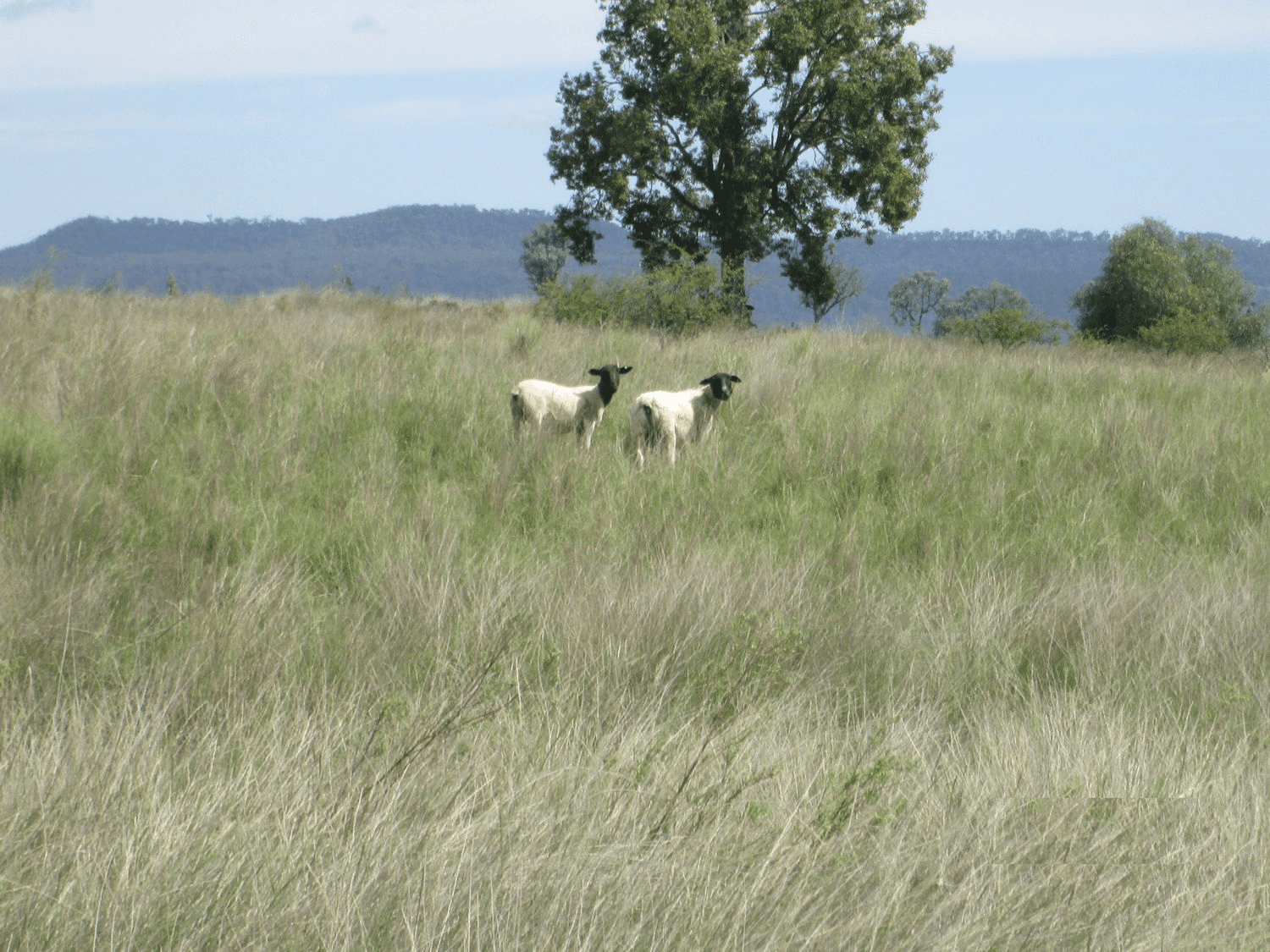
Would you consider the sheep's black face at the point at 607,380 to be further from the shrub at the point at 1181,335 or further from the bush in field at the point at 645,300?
the shrub at the point at 1181,335

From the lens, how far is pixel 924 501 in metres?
5.85

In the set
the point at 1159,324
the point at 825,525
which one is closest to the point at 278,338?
the point at 825,525

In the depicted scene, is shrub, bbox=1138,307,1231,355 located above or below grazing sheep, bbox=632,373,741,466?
below

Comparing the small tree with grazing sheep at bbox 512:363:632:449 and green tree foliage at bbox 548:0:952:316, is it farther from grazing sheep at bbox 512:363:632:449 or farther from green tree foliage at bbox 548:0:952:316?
grazing sheep at bbox 512:363:632:449

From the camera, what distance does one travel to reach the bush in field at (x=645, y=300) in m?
13.9

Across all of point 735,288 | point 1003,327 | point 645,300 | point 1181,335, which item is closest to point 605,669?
point 645,300

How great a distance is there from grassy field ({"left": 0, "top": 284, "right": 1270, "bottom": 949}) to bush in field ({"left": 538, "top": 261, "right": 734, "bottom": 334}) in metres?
6.25

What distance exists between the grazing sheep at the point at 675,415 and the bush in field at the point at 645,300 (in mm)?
6932

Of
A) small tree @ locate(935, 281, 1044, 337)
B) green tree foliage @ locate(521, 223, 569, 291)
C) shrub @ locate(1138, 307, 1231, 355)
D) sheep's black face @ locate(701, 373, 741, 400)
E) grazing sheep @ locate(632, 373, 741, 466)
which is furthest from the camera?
small tree @ locate(935, 281, 1044, 337)

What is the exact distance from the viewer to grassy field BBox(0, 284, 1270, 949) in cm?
179

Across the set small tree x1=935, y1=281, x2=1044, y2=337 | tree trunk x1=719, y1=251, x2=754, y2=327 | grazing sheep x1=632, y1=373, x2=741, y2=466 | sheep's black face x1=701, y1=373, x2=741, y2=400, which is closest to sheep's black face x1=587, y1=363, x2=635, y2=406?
grazing sheep x1=632, y1=373, x2=741, y2=466

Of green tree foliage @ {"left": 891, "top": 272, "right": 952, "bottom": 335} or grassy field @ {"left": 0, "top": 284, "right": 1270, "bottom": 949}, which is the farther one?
green tree foliage @ {"left": 891, "top": 272, "right": 952, "bottom": 335}

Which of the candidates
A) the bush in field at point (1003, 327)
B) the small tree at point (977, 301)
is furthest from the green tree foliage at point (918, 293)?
the bush in field at point (1003, 327)

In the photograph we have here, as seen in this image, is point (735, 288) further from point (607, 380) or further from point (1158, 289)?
point (1158, 289)
